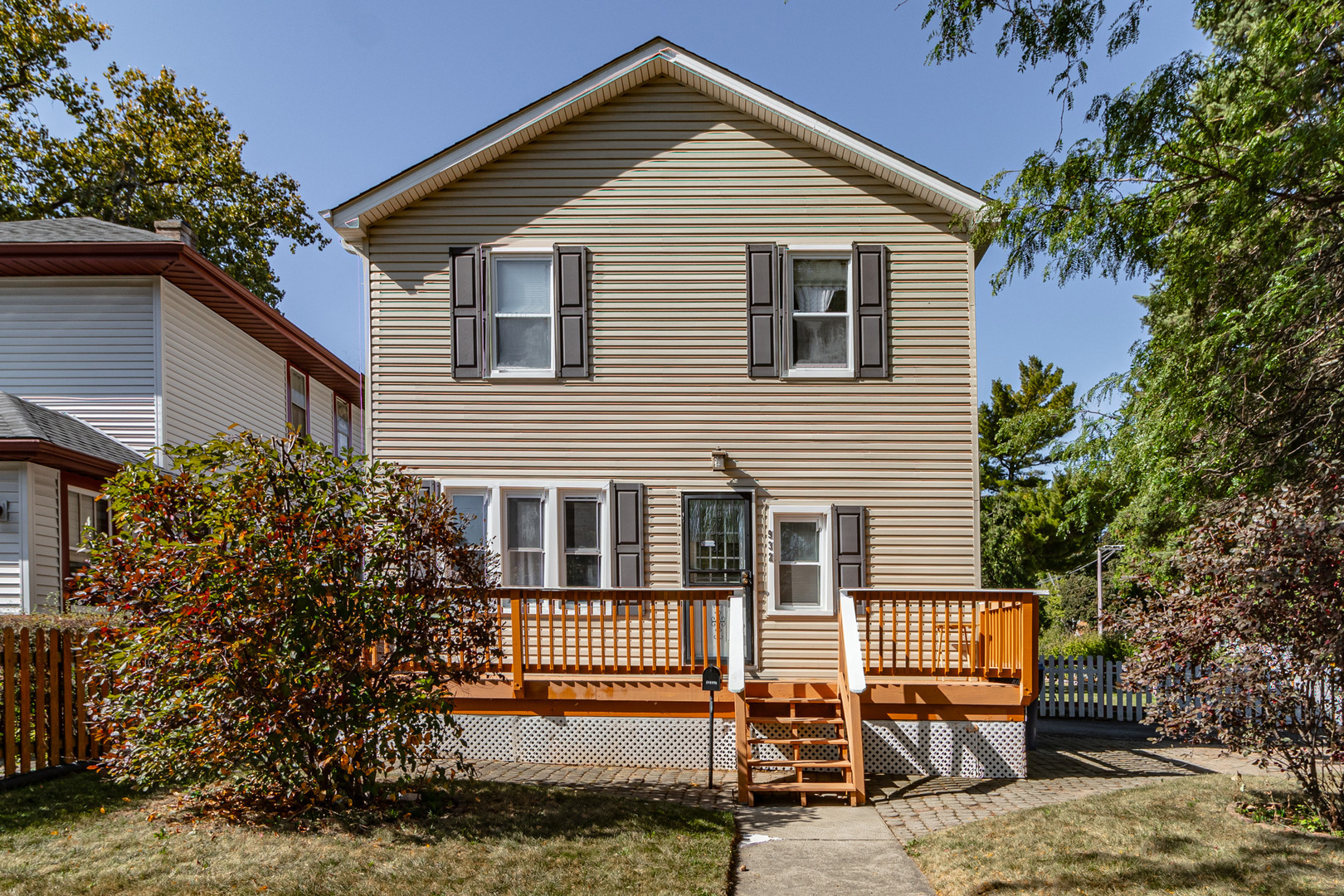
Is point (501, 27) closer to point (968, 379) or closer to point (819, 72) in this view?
point (819, 72)

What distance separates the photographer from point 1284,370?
34.0 feet

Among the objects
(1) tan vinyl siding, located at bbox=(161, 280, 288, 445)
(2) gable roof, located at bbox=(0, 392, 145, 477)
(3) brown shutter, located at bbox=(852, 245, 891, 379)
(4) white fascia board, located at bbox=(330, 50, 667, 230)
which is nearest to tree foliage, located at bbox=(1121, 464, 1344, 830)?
(3) brown shutter, located at bbox=(852, 245, 891, 379)

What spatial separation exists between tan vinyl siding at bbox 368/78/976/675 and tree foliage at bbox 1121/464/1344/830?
10.8 ft

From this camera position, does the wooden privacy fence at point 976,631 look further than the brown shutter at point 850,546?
No

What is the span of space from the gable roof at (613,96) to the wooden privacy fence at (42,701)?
214 inches

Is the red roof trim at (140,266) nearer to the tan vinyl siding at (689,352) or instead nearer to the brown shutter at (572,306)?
the tan vinyl siding at (689,352)

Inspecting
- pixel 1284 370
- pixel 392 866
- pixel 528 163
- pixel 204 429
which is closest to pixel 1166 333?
pixel 1284 370

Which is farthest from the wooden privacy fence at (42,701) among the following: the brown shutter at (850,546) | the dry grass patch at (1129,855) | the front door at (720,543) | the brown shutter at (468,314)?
the brown shutter at (850,546)

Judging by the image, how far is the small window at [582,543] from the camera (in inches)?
416

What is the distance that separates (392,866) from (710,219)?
25.8 feet

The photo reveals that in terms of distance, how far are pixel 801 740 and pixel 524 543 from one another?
4091mm

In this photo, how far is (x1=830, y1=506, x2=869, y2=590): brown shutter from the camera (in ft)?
34.1

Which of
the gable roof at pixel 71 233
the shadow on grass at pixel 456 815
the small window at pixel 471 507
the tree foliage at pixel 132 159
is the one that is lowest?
the shadow on grass at pixel 456 815

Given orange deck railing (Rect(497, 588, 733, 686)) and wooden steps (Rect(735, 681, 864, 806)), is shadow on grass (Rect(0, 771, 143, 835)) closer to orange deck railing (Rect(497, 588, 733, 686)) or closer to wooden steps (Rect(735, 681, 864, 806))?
orange deck railing (Rect(497, 588, 733, 686))
